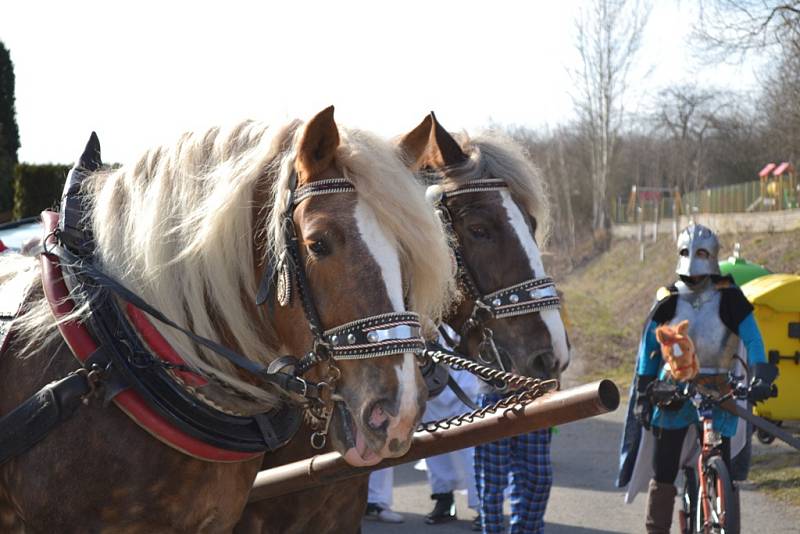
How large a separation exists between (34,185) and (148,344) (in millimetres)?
10909

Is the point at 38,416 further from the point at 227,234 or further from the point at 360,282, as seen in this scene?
the point at 360,282

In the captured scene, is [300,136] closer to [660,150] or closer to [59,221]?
[59,221]

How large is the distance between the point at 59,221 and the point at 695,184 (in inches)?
1127

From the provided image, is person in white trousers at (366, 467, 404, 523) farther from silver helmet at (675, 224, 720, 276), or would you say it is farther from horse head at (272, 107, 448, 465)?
horse head at (272, 107, 448, 465)

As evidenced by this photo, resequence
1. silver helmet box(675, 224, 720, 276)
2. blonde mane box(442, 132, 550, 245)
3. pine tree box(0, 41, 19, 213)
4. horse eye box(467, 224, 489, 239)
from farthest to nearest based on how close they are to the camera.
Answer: pine tree box(0, 41, 19, 213) < silver helmet box(675, 224, 720, 276) < blonde mane box(442, 132, 550, 245) < horse eye box(467, 224, 489, 239)

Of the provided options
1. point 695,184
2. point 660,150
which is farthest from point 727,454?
point 660,150

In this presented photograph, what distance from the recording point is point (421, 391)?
244 centimetres

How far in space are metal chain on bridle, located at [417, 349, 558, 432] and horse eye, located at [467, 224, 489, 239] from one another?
26.8 inches

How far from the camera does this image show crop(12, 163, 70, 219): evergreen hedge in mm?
12602

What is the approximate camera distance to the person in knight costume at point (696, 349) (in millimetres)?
5746

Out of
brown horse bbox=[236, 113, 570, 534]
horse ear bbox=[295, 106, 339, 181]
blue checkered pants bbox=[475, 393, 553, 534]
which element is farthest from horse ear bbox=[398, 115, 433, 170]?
blue checkered pants bbox=[475, 393, 553, 534]

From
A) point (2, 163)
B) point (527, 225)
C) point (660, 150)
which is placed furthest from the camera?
point (660, 150)

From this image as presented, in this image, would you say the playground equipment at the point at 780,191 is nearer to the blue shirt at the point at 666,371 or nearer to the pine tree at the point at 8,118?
the pine tree at the point at 8,118

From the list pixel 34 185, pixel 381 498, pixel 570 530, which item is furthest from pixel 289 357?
pixel 34 185
